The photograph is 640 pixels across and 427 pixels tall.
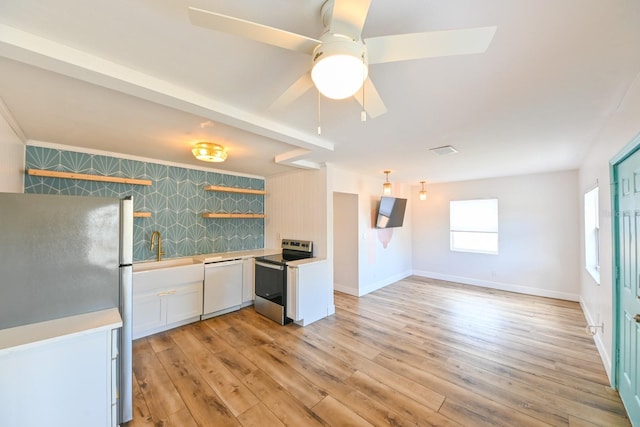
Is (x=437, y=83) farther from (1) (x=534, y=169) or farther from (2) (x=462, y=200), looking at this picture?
(2) (x=462, y=200)

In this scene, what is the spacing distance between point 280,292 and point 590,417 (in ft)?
10.4

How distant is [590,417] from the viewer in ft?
6.10

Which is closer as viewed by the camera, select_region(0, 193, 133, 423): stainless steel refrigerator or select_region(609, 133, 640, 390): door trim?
select_region(0, 193, 133, 423): stainless steel refrigerator

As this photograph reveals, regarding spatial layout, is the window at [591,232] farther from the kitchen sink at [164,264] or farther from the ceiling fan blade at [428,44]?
the kitchen sink at [164,264]

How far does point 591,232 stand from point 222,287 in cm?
558

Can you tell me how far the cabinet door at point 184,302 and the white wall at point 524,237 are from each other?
5275mm

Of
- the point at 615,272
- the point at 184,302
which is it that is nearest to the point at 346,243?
the point at 184,302

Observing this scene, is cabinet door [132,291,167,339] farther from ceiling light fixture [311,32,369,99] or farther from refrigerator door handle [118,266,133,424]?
ceiling light fixture [311,32,369,99]

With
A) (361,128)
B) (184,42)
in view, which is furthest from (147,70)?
(361,128)

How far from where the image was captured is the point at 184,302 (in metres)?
3.37

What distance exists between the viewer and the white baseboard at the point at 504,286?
445 cm

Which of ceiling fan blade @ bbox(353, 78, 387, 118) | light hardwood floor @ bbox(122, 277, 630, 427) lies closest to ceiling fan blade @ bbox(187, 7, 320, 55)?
ceiling fan blade @ bbox(353, 78, 387, 118)

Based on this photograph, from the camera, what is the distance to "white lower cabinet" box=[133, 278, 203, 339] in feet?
9.88

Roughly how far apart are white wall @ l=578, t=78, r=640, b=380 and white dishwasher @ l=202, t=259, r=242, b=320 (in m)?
4.35
